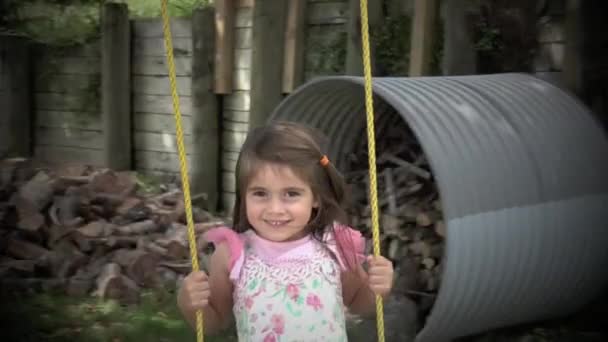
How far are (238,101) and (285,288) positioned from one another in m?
4.55

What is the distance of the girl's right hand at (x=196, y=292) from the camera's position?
206cm

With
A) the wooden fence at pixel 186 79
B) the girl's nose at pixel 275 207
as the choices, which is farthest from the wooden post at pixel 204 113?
the girl's nose at pixel 275 207

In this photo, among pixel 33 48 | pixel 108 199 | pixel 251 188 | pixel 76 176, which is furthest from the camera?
pixel 33 48

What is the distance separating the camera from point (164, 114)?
728 cm

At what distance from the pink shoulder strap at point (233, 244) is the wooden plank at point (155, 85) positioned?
4.96 meters

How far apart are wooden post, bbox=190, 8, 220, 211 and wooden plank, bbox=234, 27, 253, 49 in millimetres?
210

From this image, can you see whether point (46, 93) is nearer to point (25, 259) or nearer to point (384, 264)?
Answer: point (25, 259)

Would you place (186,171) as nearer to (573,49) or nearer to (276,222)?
(276,222)

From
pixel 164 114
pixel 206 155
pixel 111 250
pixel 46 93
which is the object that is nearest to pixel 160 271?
pixel 111 250

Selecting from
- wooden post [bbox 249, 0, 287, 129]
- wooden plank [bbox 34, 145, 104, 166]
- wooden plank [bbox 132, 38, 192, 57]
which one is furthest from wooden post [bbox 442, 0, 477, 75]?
wooden plank [bbox 34, 145, 104, 166]

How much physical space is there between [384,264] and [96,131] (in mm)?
5981

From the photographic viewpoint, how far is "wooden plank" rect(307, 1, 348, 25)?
18.6ft

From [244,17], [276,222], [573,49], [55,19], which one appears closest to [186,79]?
[244,17]

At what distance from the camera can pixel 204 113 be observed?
21.7 ft
